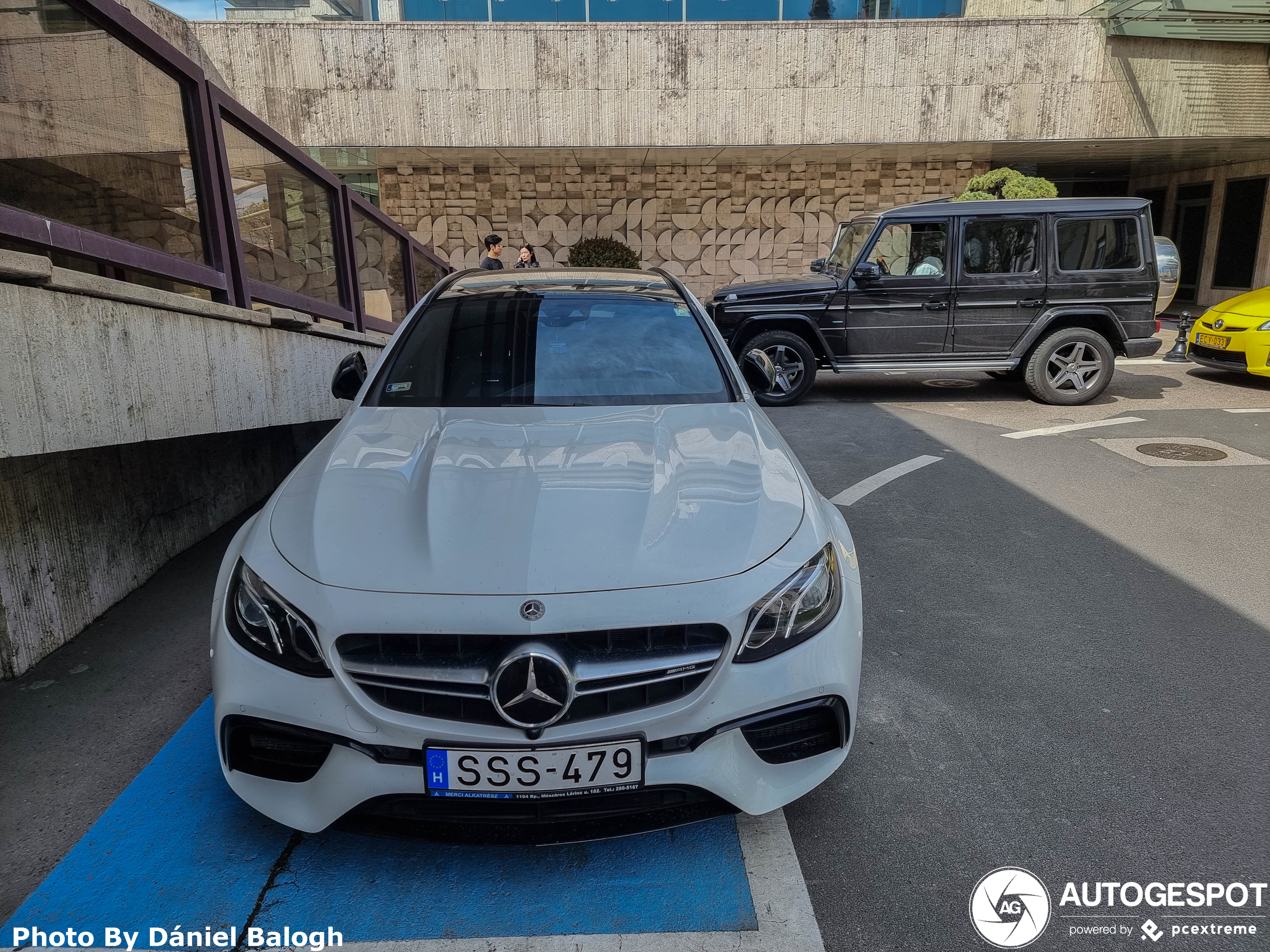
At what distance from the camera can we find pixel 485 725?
76.7 inches

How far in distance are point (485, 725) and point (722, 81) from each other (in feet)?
53.8

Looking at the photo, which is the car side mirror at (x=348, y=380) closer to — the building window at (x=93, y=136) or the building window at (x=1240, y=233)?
the building window at (x=93, y=136)

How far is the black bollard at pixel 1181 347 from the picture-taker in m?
12.0

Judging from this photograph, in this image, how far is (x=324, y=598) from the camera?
2.00 metres

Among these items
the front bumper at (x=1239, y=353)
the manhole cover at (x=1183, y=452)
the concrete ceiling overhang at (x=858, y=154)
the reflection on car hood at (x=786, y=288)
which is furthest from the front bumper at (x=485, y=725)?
the concrete ceiling overhang at (x=858, y=154)

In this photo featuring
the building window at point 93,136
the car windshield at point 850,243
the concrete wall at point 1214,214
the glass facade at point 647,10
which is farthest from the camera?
the concrete wall at point 1214,214

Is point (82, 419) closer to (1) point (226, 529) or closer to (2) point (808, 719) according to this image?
(1) point (226, 529)

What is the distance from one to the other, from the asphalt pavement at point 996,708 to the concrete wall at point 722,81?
12449 mm

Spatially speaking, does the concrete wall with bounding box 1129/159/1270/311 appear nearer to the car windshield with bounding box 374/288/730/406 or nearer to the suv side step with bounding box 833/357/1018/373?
the suv side step with bounding box 833/357/1018/373

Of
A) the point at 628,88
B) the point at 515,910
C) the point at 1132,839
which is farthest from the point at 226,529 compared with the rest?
the point at 628,88

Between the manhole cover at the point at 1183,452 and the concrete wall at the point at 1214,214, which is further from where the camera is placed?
the concrete wall at the point at 1214,214

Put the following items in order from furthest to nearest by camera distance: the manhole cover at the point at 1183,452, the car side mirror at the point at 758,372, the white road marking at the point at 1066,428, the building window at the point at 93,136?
the white road marking at the point at 1066,428
the manhole cover at the point at 1183,452
the car side mirror at the point at 758,372
the building window at the point at 93,136

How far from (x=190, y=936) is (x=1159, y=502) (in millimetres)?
5796

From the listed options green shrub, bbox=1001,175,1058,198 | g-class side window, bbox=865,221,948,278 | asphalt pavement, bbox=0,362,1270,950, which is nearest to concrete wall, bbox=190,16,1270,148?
green shrub, bbox=1001,175,1058,198
